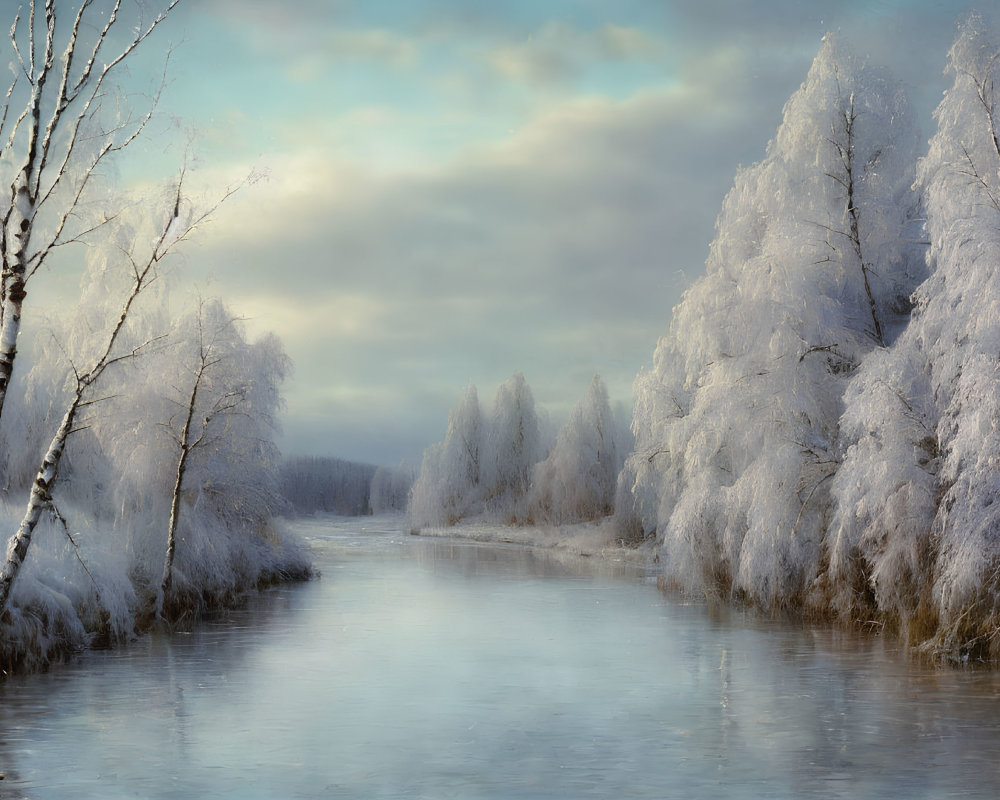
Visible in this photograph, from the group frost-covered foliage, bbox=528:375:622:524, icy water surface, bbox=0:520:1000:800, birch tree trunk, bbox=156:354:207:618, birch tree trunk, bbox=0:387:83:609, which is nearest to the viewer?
icy water surface, bbox=0:520:1000:800

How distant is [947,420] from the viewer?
45.5ft

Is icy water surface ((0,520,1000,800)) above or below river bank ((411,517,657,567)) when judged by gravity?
above

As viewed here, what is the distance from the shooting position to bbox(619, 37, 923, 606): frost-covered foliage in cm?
1869

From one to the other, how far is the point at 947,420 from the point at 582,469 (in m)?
41.9

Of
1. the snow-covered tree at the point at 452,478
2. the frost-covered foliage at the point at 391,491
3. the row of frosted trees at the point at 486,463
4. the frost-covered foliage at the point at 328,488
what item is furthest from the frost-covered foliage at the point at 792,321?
the frost-covered foliage at the point at 328,488

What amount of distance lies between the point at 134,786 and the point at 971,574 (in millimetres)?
10013

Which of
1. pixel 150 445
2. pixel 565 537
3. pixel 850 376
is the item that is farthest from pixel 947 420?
pixel 565 537

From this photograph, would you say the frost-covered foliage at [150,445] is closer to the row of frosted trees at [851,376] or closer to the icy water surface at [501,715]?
the icy water surface at [501,715]

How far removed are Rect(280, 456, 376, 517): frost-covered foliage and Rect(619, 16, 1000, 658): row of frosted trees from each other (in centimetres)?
13349

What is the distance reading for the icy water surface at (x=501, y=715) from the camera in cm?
836

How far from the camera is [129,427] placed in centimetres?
2044

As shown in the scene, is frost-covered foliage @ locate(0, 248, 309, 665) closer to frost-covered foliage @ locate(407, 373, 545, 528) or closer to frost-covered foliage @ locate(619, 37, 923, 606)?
frost-covered foliage @ locate(619, 37, 923, 606)

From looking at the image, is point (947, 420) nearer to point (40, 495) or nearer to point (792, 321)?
point (792, 321)

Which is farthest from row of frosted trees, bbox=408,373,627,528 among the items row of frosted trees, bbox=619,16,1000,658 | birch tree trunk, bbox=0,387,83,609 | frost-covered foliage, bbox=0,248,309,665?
birch tree trunk, bbox=0,387,83,609
